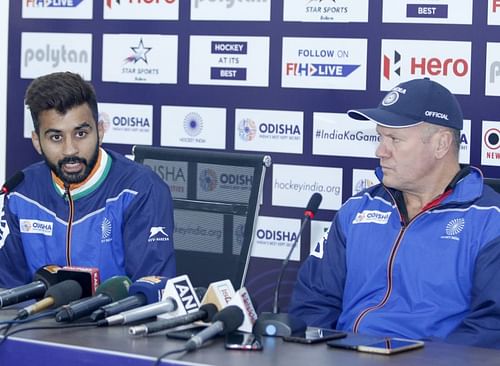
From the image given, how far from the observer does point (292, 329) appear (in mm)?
2299

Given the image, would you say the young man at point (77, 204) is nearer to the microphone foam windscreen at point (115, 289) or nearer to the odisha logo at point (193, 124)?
the microphone foam windscreen at point (115, 289)

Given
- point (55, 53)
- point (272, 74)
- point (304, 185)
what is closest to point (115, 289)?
point (304, 185)

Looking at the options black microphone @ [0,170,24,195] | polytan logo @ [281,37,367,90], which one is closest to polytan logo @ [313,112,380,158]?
polytan logo @ [281,37,367,90]

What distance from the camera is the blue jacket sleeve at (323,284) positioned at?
313cm

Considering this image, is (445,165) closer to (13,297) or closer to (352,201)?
(352,201)

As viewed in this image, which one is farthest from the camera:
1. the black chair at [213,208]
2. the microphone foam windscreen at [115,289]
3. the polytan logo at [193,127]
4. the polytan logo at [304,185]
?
the polytan logo at [193,127]

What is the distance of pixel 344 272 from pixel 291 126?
1412 millimetres

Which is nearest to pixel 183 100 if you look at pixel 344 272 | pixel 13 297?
pixel 344 272

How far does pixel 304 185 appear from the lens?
4.47m

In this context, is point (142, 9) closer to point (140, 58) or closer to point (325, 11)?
point (140, 58)

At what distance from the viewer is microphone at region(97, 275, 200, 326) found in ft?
7.62

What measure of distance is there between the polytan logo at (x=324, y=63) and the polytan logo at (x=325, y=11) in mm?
85

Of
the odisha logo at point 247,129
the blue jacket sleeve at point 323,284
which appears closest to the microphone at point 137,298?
the blue jacket sleeve at point 323,284

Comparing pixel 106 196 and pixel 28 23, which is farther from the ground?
pixel 28 23
